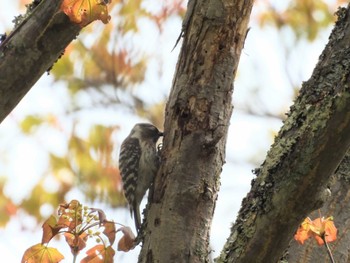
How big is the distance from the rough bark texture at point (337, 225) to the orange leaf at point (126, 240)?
81 centimetres

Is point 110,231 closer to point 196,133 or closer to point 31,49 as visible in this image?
point 196,133

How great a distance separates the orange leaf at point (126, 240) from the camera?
339 centimetres

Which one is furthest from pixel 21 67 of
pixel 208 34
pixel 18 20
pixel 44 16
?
pixel 208 34

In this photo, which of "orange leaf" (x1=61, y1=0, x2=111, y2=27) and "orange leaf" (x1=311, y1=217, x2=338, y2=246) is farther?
"orange leaf" (x1=311, y1=217, x2=338, y2=246)

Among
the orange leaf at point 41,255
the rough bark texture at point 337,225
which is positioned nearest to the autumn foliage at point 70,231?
the orange leaf at point 41,255

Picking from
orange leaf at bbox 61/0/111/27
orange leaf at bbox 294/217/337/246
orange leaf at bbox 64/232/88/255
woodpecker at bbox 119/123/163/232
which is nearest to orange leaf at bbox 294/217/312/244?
orange leaf at bbox 294/217/337/246

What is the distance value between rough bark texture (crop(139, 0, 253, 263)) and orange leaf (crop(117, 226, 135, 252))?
0.11 metres

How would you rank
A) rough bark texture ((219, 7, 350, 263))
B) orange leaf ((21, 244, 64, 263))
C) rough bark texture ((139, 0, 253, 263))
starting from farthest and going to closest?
rough bark texture ((139, 0, 253, 263)), orange leaf ((21, 244, 64, 263)), rough bark texture ((219, 7, 350, 263))

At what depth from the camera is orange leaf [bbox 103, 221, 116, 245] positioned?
318 cm

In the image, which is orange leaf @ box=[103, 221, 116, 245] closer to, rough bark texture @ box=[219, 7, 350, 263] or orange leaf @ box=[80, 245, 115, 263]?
orange leaf @ box=[80, 245, 115, 263]

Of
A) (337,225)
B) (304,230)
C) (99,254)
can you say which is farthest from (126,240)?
(337,225)

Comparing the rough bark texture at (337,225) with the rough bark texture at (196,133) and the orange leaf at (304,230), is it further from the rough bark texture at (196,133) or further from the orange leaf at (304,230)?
the rough bark texture at (196,133)

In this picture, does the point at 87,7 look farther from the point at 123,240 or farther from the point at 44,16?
the point at 123,240

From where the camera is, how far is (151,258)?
3221 mm
